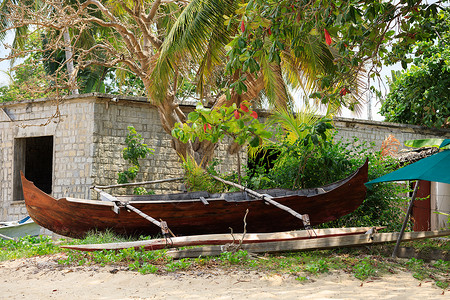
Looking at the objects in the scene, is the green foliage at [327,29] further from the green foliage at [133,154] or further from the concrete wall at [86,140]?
the concrete wall at [86,140]

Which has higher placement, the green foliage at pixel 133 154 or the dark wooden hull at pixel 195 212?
the green foliage at pixel 133 154

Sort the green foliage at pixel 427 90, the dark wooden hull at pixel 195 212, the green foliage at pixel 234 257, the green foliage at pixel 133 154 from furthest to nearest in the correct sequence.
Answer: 1. the green foliage at pixel 427 90
2. the green foliage at pixel 133 154
3. the dark wooden hull at pixel 195 212
4. the green foliage at pixel 234 257

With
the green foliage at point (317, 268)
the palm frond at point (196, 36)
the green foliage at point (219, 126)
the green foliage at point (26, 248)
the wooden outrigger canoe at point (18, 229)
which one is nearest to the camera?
the green foliage at point (317, 268)

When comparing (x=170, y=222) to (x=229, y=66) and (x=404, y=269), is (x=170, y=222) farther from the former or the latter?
(x=404, y=269)

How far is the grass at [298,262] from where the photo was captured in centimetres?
605

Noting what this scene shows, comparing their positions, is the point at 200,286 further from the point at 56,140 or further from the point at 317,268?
the point at 56,140

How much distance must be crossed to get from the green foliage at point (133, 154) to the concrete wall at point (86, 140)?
0.91 feet

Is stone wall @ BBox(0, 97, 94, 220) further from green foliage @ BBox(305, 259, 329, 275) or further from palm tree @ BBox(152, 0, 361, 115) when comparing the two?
green foliage @ BBox(305, 259, 329, 275)

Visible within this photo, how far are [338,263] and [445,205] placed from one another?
5102mm

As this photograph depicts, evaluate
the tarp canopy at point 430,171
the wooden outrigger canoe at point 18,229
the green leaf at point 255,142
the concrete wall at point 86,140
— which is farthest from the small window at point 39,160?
the tarp canopy at point 430,171

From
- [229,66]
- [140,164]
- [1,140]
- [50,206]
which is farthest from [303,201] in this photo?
[1,140]

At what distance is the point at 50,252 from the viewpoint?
777cm

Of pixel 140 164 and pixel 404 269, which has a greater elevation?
pixel 140 164

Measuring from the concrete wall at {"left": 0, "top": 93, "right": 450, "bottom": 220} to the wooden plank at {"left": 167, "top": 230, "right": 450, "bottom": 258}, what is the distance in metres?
5.09
